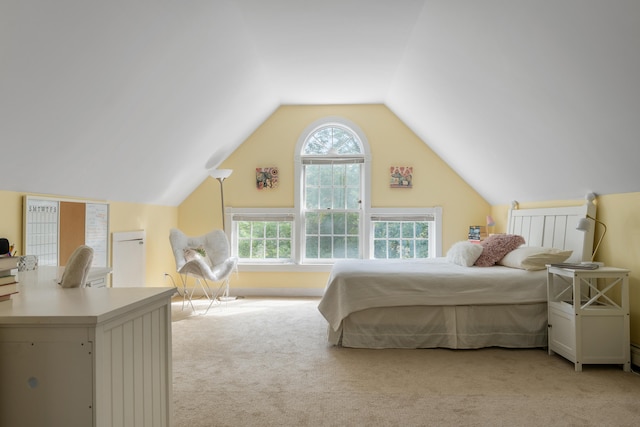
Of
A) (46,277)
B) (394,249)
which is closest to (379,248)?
(394,249)

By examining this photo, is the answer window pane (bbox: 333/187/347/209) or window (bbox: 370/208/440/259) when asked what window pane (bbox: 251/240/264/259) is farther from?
window (bbox: 370/208/440/259)

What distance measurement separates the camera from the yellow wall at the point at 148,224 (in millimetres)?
2736

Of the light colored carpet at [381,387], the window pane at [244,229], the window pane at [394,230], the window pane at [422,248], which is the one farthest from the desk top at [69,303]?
the window pane at [422,248]

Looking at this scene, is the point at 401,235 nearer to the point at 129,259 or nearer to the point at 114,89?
the point at 129,259

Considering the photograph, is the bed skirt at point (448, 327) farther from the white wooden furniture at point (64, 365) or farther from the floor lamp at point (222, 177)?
the floor lamp at point (222, 177)

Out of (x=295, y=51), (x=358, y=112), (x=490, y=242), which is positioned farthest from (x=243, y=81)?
(x=490, y=242)

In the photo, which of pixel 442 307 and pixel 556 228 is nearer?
pixel 442 307

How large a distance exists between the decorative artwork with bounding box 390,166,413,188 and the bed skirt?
103 inches

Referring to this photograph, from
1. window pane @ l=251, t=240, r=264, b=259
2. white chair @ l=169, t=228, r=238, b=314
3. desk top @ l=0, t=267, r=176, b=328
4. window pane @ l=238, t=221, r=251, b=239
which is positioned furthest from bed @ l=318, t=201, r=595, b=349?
window pane @ l=238, t=221, r=251, b=239

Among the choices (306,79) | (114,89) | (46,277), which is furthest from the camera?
(306,79)

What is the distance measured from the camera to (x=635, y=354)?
2.91 metres

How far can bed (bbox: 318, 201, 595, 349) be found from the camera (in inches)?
132

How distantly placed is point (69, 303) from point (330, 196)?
4.67 meters

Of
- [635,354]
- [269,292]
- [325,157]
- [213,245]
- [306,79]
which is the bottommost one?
[269,292]
